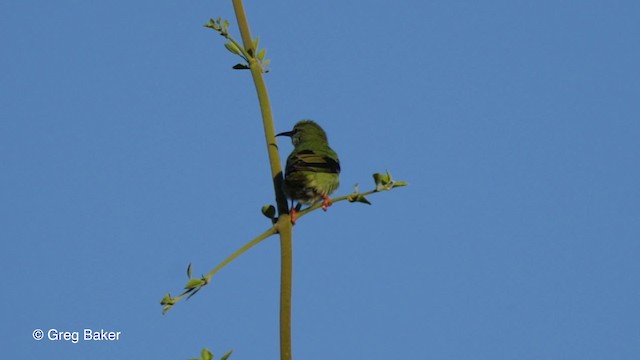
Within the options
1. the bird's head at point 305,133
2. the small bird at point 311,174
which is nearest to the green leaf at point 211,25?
the small bird at point 311,174

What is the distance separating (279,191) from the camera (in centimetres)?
258

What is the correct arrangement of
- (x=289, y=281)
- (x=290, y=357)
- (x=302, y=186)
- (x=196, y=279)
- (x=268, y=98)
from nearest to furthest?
(x=290, y=357), (x=289, y=281), (x=196, y=279), (x=268, y=98), (x=302, y=186)

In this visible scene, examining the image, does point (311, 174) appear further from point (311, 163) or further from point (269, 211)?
point (269, 211)

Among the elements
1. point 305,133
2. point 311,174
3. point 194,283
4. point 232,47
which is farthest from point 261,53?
point 305,133

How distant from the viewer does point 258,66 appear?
2779 mm

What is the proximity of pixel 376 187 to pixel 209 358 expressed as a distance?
0.91 m

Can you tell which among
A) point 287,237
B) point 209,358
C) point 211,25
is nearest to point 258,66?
point 211,25

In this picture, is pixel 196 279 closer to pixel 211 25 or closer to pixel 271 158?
pixel 271 158

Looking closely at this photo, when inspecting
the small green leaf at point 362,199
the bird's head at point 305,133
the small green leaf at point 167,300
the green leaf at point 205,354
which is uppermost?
the bird's head at point 305,133

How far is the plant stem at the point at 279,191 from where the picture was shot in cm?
215

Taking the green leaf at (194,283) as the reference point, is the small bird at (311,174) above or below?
above

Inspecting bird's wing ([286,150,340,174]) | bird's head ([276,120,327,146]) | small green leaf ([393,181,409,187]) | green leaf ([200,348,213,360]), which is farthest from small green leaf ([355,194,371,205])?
bird's head ([276,120,327,146])

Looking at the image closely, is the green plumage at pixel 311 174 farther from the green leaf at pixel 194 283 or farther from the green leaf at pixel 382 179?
the green leaf at pixel 194 283

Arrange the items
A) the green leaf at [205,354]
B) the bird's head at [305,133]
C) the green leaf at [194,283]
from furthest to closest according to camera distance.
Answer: the bird's head at [305,133]
the green leaf at [194,283]
the green leaf at [205,354]
